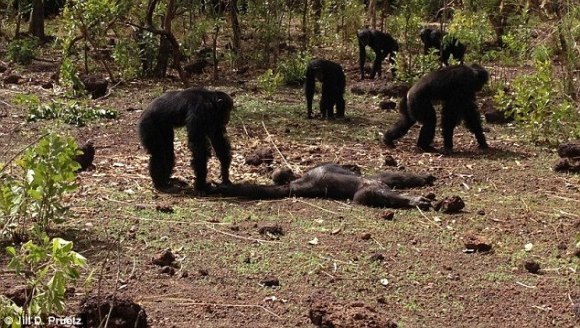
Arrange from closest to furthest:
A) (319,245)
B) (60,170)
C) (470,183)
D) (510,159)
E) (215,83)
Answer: (60,170), (319,245), (470,183), (510,159), (215,83)

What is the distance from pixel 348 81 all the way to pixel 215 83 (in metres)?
2.89

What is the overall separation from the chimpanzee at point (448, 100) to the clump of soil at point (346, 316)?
6003mm

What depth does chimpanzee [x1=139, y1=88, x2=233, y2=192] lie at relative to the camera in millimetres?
8648

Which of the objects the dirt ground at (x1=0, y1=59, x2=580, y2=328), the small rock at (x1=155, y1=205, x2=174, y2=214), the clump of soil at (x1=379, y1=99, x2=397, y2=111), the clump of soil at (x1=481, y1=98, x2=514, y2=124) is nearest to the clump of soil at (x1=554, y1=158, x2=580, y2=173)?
the dirt ground at (x1=0, y1=59, x2=580, y2=328)

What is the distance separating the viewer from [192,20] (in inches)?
805

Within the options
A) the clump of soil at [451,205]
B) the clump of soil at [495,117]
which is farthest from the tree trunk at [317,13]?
the clump of soil at [451,205]

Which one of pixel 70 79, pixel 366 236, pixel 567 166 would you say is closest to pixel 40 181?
pixel 366 236

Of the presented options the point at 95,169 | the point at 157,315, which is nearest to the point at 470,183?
the point at 95,169

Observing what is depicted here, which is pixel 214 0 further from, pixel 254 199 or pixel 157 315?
pixel 157 315

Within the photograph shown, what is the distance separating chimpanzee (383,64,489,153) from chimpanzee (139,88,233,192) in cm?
322

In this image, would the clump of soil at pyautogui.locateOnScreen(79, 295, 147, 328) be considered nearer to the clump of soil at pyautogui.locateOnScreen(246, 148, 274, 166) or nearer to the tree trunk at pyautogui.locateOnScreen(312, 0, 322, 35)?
the clump of soil at pyautogui.locateOnScreen(246, 148, 274, 166)

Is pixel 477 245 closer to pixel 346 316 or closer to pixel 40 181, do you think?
pixel 346 316

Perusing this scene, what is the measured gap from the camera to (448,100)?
36.5 feet

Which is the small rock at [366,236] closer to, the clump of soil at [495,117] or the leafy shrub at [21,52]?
the clump of soil at [495,117]
